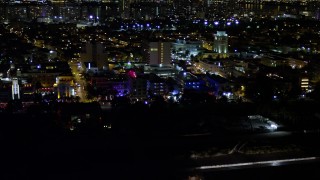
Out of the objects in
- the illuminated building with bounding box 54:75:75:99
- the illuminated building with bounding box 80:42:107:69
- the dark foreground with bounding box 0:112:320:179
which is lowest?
the dark foreground with bounding box 0:112:320:179

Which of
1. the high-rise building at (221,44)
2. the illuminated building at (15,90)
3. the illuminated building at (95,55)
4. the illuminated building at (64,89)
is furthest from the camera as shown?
the high-rise building at (221,44)

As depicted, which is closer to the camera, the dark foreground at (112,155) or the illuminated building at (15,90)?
the dark foreground at (112,155)

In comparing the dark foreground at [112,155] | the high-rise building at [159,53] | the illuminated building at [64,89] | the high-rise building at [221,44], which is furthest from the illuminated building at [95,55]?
the dark foreground at [112,155]

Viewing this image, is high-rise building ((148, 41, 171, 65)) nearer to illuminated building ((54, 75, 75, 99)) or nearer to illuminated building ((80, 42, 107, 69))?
illuminated building ((80, 42, 107, 69))

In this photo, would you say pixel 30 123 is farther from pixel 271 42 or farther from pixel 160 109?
pixel 271 42

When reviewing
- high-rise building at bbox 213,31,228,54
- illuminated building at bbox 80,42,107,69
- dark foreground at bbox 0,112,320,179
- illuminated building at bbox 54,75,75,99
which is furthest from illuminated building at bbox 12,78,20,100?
high-rise building at bbox 213,31,228,54

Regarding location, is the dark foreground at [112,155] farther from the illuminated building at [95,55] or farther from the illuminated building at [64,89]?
the illuminated building at [95,55]

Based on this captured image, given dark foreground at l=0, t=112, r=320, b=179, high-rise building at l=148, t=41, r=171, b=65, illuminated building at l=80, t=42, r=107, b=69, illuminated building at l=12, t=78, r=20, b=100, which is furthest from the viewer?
high-rise building at l=148, t=41, r=171, b=65

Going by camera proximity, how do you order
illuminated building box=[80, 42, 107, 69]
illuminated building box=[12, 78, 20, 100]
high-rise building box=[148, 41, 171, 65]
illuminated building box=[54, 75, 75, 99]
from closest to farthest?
illuminated building box=[12, 78, 20, 100]
illuminated building box=[54, 75, 75, 99]
illuminated building box=[80, 42, 107, 69]
high-rise building box=[148, 41, 171, 65]

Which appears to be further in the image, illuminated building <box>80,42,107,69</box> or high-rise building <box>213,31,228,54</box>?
high-rise building <box>213,31,228,54</box>

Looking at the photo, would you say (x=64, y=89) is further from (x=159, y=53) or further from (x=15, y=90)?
(x=159, y=53)

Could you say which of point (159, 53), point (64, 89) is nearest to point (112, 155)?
point (64, 89)
